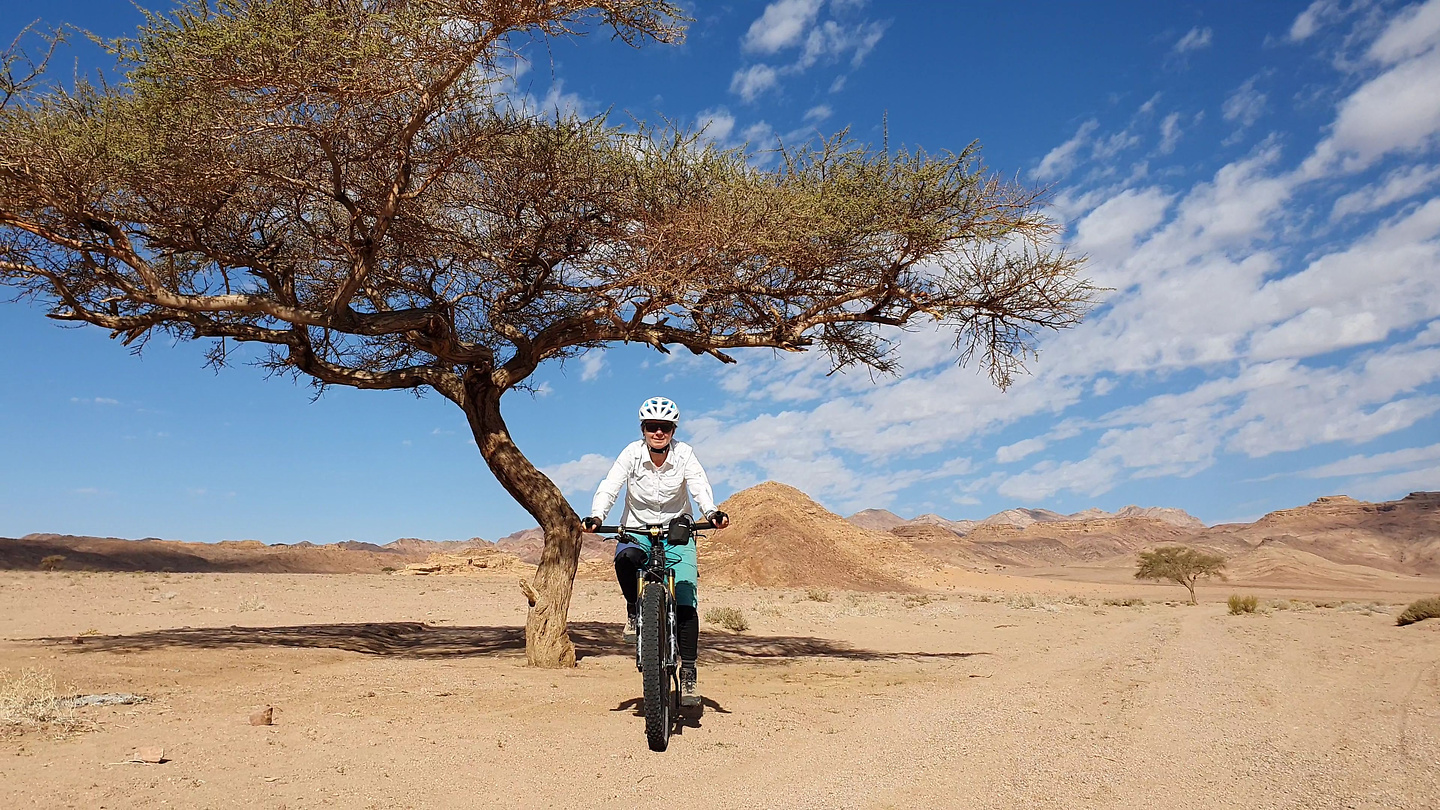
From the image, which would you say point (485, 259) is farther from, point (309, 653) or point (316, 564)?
point (316, 564)

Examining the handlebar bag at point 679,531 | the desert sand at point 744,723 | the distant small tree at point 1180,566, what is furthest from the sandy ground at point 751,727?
the distant small tree at point 1180,566

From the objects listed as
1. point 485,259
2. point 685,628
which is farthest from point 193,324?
point 685,628

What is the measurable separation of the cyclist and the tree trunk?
487 cm

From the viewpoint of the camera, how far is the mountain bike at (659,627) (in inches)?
201

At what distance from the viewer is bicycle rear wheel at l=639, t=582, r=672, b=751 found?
510 centimetres

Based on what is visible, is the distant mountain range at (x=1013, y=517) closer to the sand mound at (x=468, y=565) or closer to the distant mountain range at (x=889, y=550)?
the distant mountain range at (x=889, y=550)

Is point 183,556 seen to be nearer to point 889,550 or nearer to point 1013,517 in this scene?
point 889,550

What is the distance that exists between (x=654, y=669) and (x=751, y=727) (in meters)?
1.15

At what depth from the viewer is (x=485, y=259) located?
12.1 meters

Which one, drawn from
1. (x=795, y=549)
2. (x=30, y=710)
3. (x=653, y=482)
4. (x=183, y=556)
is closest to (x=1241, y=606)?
(x=795, y=549)

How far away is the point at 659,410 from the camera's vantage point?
595 cm

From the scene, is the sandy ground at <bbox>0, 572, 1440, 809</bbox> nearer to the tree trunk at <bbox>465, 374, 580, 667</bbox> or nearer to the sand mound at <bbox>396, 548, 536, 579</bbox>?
the tree trunk at <bbox>465, 374, 580, 667</bbox>

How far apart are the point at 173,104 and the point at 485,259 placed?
397 centimetres

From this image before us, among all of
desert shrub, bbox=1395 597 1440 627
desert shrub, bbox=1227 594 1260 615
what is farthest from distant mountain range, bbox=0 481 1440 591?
desert shrub, bbox=1395 597 1440 627
